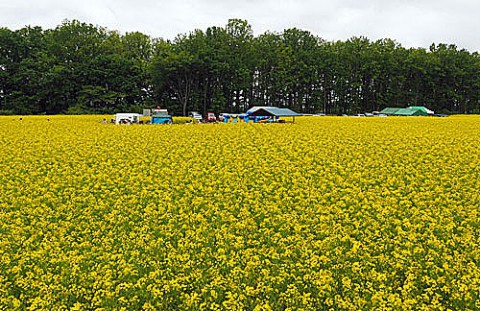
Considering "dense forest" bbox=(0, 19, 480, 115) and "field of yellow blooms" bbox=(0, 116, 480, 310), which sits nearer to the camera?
"field of yellow blooms" bbox=(0, 116, 480, 310)

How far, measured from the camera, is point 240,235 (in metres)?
7.29

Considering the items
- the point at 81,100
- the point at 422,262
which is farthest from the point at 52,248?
the point at 81,100

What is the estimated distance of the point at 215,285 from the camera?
5398 millimetres

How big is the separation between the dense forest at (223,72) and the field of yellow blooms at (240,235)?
48102 millimetres

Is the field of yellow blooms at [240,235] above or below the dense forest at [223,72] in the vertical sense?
below

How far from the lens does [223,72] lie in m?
65.1

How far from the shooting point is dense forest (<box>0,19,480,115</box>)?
196 ft

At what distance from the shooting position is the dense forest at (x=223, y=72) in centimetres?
5966

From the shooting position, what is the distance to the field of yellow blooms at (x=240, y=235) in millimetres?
5367

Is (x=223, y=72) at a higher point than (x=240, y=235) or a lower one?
higher

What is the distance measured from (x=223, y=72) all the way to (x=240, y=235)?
194ft

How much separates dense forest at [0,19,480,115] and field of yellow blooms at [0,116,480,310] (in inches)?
1894

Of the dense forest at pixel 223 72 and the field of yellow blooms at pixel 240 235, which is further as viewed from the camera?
the dense forest at pixel 223 72

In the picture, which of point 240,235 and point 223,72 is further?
point 223,72
